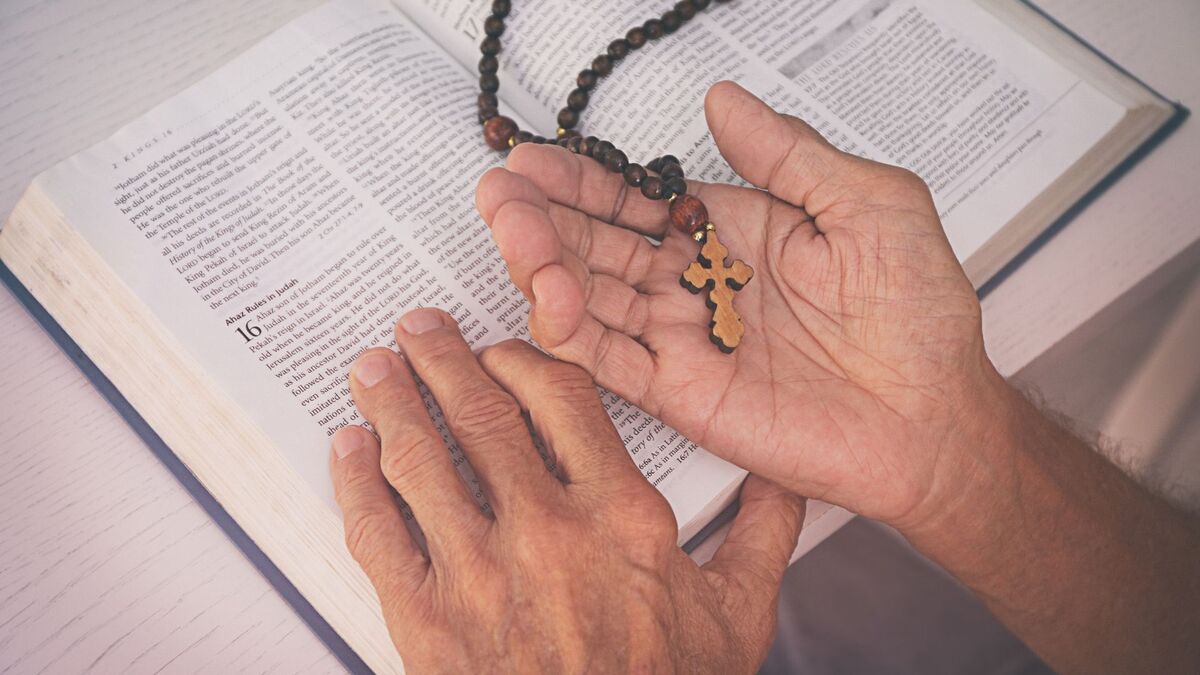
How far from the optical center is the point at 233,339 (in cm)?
89

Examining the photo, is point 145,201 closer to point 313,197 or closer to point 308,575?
point 313,197

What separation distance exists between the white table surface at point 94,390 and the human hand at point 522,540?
0.23 m

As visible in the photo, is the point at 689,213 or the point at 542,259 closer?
the point at 542,259

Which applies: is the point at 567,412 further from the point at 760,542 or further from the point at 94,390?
the point at 94,390

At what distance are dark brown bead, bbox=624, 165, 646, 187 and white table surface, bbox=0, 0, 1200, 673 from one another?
56cm

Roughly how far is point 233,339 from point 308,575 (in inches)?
11.5

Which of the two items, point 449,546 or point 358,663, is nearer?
point 449,546

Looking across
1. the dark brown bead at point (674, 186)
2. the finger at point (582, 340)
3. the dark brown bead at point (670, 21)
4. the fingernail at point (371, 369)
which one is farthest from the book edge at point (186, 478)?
the dark brown bead at point (670, 21)

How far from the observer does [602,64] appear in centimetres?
110

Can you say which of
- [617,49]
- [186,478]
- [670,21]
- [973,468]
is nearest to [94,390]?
[186,478]

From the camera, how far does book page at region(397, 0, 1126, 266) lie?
1.08m

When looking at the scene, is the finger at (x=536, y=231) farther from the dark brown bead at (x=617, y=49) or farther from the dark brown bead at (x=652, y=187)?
the dark brown bead at (x=617, y=49)

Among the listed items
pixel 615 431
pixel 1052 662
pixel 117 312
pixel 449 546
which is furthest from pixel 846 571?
pixel 117 312

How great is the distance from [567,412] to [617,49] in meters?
0.58
